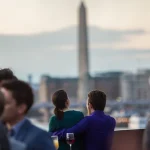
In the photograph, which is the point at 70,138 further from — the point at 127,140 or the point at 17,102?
the point at 17,102

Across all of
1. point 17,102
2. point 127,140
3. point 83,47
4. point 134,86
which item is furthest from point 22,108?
point 134,86

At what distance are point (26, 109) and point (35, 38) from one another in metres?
51.0

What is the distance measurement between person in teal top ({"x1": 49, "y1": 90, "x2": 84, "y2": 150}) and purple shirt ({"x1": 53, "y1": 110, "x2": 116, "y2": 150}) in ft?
0.14

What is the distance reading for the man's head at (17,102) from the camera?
1706mm

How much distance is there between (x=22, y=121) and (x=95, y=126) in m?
1.29

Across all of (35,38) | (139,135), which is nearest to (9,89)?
(139,135)

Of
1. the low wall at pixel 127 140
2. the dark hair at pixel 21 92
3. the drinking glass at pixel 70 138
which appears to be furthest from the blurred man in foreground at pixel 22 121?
the low wall at pixel 127 140

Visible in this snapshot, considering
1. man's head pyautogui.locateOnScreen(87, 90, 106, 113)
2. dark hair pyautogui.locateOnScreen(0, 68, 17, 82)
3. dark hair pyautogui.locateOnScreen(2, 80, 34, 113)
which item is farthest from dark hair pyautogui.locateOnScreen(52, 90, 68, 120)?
dark hair pyautogui.locateOnScreen(2, 80, 34, 113)

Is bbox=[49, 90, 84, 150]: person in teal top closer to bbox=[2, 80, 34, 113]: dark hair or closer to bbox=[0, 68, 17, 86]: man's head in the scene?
bbox=[0, 68, 17, 86]: man's head

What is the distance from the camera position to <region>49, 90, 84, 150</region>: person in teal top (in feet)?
9.72

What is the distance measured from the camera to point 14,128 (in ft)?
5.68

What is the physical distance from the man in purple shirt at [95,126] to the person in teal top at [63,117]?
43mm

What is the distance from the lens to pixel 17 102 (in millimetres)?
1715

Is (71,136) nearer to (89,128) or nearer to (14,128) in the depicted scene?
(89,128)
